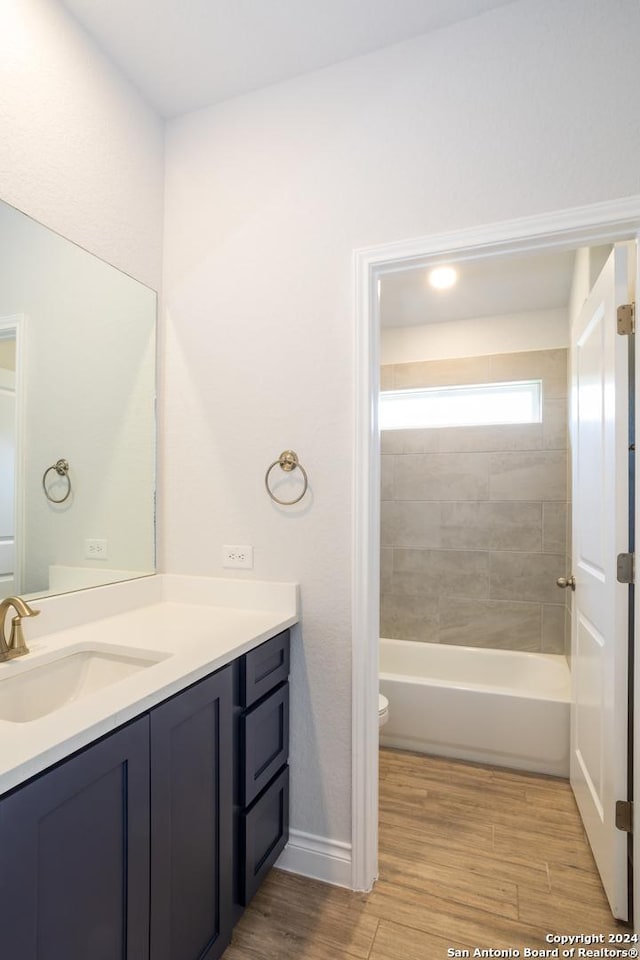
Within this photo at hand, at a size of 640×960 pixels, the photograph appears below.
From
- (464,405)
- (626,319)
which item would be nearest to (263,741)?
(626,319)

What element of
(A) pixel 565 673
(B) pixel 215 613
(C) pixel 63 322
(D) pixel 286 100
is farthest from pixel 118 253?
(A) pixel 565 673

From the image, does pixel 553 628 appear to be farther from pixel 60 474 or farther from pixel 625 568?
pixel 60 474

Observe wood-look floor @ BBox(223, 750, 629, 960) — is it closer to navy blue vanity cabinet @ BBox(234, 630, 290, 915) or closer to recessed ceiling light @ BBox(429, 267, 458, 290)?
navy blue vanity cabinet @ BBox(234, 630, 290, 915)

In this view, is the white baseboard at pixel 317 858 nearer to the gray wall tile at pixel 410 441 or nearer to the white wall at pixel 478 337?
the gray wall tile at pixel 410 441

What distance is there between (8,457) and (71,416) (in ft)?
0.92

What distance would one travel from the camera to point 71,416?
5.35 ft

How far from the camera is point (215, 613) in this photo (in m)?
1.77

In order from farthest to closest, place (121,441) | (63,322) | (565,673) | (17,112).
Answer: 1. (565,673)
2. (121,441)
3. (63,322)
4. (17,112)

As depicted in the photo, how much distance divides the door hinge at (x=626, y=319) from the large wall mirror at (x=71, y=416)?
1.62 metres

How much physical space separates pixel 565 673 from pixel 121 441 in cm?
265

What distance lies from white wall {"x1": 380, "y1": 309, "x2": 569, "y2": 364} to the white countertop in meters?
2.30

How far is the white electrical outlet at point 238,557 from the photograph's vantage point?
1816 mm

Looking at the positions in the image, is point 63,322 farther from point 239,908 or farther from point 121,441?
point 239,908

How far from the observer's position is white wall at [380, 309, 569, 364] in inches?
125
